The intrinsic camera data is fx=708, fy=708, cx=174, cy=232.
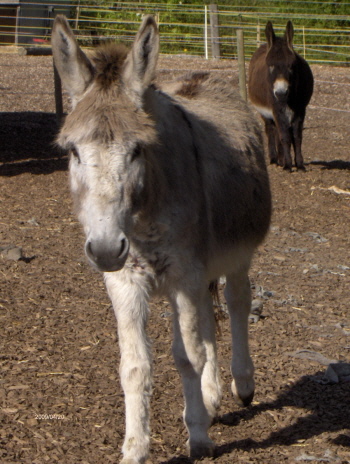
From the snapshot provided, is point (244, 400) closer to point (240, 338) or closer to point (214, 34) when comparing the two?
point (240, 338)

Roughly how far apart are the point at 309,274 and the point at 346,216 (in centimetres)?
227

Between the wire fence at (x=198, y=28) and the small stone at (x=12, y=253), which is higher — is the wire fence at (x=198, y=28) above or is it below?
above

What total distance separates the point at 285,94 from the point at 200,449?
8.16 m

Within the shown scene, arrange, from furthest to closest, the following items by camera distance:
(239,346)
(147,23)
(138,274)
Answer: (239,346)
(138,274)
(147,23)

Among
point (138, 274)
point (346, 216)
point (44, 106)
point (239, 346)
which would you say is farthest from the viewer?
point (44, 106)

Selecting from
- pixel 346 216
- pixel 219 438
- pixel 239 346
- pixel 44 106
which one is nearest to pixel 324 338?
pixel 239 346

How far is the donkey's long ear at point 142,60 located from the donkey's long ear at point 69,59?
0.16 m

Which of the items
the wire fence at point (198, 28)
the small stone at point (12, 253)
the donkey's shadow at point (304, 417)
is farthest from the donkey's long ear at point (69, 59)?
the wire fence at point (198, 28)

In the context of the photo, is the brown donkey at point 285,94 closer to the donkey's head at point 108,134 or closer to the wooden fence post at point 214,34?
the donkey's head at point 108,134

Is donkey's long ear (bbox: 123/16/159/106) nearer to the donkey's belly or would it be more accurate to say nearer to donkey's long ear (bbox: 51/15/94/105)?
donkey's long ear (bbox: 51/15/94/105)

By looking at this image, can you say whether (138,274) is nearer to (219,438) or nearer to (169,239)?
(169,239)

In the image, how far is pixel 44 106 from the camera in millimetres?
15062

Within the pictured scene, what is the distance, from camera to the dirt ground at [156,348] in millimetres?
3510

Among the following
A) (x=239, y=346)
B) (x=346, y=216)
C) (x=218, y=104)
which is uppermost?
(x=218, y=104)
